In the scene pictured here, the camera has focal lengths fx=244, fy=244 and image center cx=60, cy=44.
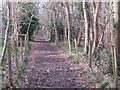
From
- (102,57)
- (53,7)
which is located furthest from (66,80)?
(53,7)

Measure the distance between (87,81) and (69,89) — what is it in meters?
0.99

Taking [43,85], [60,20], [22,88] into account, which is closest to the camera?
[22,88]

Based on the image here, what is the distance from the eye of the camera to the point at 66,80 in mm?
8727

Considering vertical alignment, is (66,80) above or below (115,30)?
below

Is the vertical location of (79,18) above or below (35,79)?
above

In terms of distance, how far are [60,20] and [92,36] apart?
20.6 metres

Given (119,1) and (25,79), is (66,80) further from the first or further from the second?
(119,1)

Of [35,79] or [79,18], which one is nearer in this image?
[35,79]

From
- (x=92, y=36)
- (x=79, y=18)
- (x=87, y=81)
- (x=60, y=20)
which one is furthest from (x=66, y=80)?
(x=60, y=20)

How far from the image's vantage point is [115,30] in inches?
353

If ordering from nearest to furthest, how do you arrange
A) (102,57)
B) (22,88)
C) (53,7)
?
(22,88) → (102,57) → (53,7)

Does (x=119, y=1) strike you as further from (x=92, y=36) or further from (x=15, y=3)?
(x=15, y=3)

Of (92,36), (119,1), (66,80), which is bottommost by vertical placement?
(66,80)

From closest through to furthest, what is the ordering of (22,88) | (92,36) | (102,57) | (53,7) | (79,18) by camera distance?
1. (22,88)
2. (102,57)
3. (92,36)
4. (79,18)
5. (53,7)
